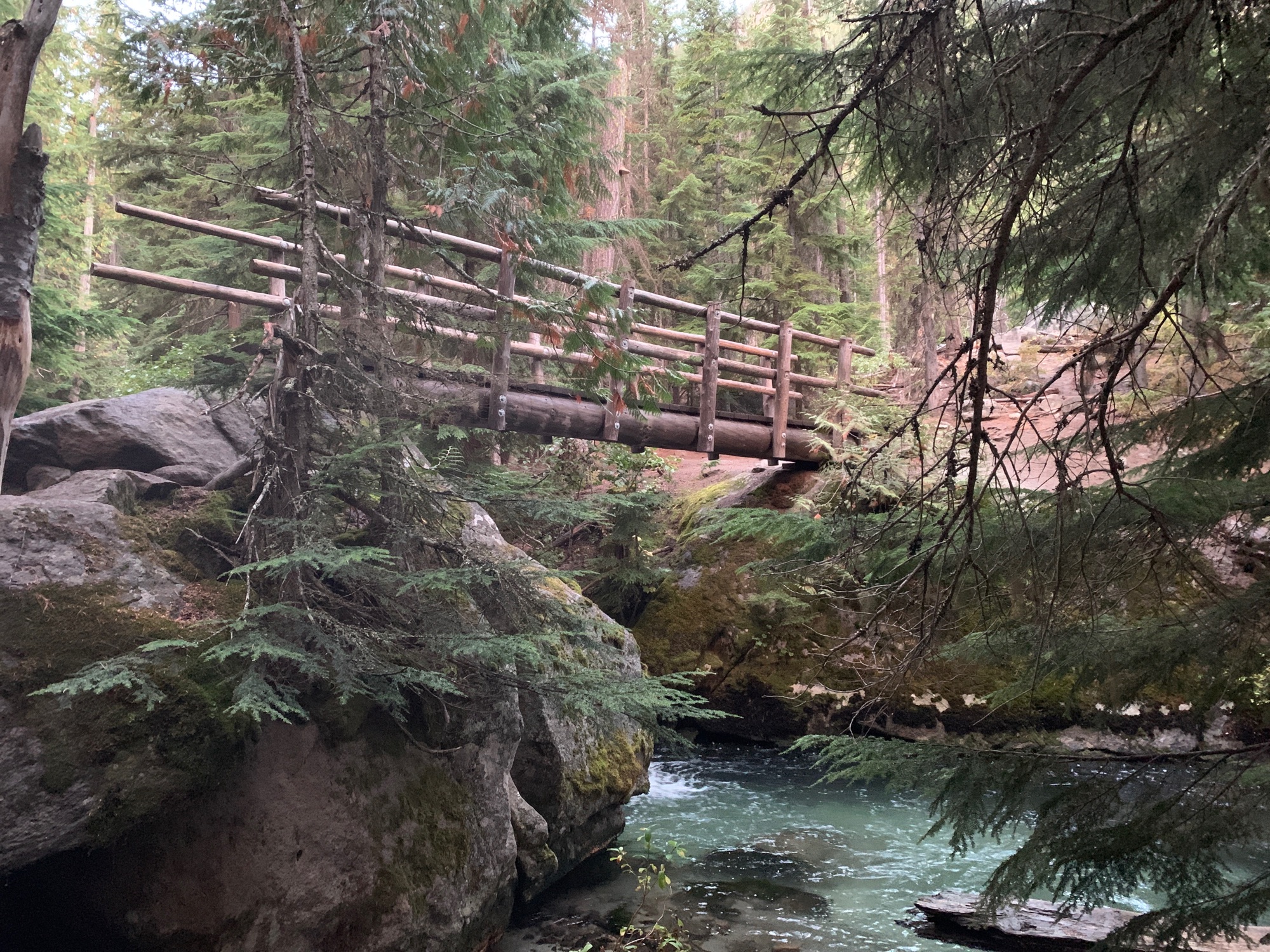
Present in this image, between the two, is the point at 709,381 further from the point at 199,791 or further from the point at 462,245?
the point at 199,791

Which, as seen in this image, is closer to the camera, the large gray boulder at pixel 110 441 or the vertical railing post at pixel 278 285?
the large gray boulder at pixel 110 441

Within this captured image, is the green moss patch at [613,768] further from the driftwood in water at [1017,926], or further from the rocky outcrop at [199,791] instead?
the driftwood in water at [1017,926]

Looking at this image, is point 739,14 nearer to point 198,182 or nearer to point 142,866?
point 198,182

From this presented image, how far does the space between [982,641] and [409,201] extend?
1109cm

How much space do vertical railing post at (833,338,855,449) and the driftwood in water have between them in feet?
21.7

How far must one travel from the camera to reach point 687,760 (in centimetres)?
933

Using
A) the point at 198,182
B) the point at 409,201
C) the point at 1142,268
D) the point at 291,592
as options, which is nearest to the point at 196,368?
the point at 291,592

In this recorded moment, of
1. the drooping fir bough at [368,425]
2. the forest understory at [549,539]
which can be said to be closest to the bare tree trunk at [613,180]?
the forest understory at [549,539]

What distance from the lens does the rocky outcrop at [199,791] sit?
11.9 ft

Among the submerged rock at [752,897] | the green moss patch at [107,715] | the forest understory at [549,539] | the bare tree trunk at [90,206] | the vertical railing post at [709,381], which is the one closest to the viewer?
the forest understory at [549,539]

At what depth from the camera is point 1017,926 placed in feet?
16.1

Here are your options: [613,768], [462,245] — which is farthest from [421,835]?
[462,245]

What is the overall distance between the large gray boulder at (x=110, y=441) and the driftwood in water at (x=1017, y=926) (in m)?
5.59

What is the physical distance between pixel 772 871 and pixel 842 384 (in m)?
7.08
